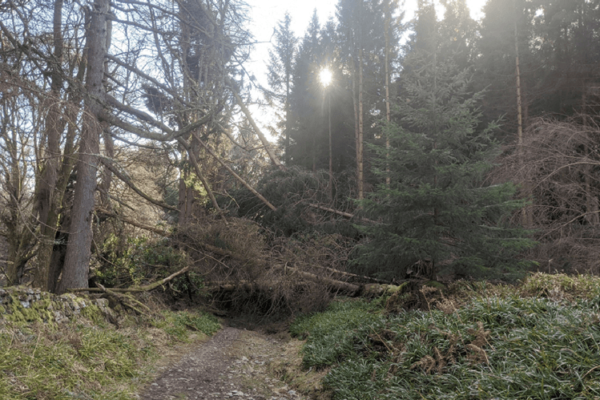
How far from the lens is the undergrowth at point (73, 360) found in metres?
3.58

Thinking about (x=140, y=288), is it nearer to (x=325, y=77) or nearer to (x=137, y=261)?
(x=137, y=261)

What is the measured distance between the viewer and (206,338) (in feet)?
29.0

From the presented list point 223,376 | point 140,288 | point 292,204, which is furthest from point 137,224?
point 223,376

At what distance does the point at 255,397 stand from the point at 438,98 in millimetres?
6823

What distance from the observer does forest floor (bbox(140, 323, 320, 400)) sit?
16.8ft

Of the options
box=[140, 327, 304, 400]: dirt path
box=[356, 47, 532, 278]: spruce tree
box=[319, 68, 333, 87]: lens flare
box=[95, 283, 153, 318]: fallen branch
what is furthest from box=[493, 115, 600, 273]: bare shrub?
box=[319, 68, 333, 87]: lens flare

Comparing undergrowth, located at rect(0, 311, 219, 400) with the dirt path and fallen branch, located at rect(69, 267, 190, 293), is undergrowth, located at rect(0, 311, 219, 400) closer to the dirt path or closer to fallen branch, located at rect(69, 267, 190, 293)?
the dirt path

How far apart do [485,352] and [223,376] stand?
4.15 meters

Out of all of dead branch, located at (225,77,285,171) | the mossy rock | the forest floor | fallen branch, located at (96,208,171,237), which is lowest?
the forest floor

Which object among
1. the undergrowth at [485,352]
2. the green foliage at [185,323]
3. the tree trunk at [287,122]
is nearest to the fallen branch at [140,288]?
the green foliage at [185,323]

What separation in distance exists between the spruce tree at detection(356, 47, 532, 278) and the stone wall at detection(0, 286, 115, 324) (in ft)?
18.6

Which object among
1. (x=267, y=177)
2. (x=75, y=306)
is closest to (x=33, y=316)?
(x=75, y=306)

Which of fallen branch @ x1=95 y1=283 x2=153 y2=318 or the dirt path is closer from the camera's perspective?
the dirt path

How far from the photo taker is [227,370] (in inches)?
254
